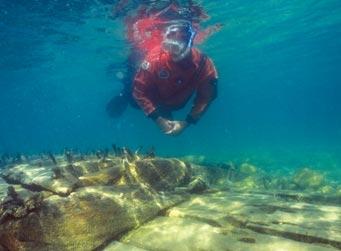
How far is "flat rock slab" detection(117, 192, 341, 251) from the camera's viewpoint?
13.9 ft

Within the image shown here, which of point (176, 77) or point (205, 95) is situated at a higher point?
point (176, 77)

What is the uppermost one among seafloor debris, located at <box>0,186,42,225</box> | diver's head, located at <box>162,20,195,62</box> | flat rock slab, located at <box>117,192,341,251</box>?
diver's head, located at <box>162,20,195,62</box>

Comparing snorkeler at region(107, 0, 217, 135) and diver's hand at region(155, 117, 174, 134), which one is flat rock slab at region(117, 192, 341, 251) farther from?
snorkeler at region(107, 0, 217, 135)

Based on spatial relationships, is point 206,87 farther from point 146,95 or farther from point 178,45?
point 146,95

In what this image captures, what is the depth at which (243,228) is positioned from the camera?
15.8ft

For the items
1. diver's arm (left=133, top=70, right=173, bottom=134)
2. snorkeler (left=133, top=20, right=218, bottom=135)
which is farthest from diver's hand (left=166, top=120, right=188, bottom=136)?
snorkeler (left=133, top=20, right=218, bottom=135)

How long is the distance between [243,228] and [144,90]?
562cm

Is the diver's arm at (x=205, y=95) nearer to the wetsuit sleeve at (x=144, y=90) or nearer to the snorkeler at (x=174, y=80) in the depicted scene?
the snorkeler at (x=174, y=80)

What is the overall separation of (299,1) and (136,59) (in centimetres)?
1366

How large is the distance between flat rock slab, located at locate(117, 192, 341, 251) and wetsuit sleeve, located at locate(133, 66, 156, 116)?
3942 mm

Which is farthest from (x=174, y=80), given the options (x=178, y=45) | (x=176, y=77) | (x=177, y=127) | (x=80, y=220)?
(x=80, y=220)

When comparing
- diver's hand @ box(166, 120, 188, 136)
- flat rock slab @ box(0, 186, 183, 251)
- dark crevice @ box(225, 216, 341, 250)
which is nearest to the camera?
dark crevice @ box(225, 216, 341, 250)

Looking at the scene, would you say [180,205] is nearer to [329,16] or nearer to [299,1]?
[299,1]

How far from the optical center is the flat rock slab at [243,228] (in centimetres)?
425
